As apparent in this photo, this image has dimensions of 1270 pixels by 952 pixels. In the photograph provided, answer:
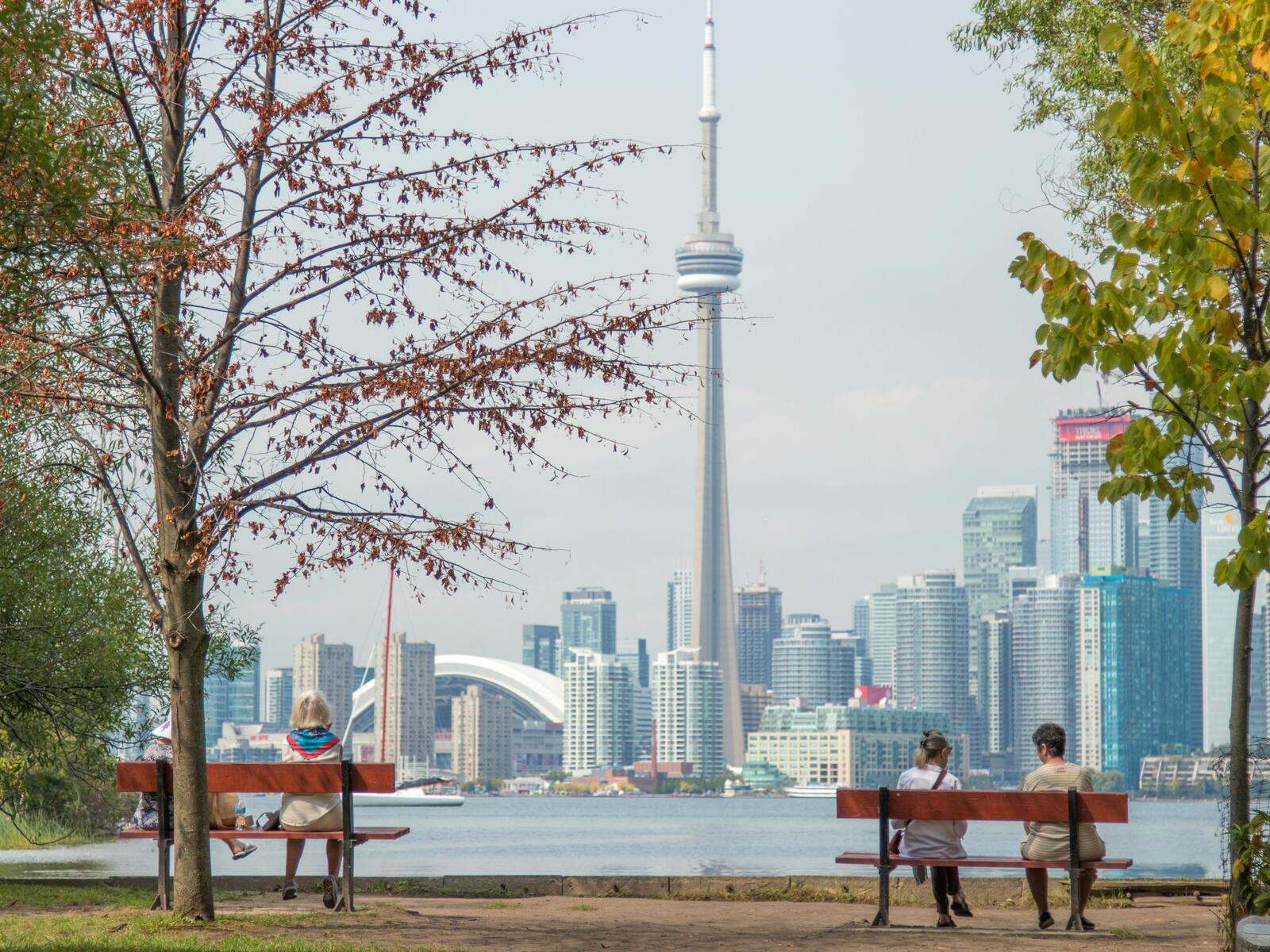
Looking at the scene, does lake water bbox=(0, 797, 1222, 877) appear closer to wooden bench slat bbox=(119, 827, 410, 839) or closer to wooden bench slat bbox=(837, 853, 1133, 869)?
wooden bench slat bbox=(837, 853, 1133, 869)

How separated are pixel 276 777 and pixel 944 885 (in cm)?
391

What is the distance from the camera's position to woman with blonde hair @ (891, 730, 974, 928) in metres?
10.2

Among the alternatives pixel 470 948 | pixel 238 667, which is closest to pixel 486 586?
pixel 470 948

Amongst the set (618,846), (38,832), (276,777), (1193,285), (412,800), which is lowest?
(412,800)

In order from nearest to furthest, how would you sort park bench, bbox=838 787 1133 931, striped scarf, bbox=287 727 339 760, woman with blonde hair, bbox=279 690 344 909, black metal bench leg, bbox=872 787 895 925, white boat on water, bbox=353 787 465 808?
park bench, bbox=838 787 1133 931
black metal bench leg, bbox=872 787 895 925
woman with blonde hair, bbox=279 690 344 909
striped scarf, bbox=287 727 339 760
white boat on water, bbox=353 787 465 808

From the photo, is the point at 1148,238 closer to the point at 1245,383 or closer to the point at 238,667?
the point at 1245,383

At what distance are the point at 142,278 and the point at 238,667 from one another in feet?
30.4

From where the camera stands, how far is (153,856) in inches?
914

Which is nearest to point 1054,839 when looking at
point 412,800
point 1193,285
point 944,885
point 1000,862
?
point 1000,862

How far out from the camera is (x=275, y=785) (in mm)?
10422

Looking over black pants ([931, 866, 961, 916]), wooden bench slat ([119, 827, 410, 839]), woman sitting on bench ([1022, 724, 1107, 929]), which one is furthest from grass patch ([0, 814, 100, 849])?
woman sitting on bench ([1022, 724, 1107, 929])

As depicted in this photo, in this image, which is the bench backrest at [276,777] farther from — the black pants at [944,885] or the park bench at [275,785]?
the black pants at [944,885]

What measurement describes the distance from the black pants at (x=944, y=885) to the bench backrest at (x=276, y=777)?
3.16m

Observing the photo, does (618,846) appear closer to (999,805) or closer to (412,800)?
(999,805)
